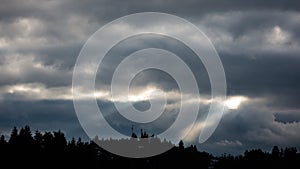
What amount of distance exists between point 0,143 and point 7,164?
54.1 ft

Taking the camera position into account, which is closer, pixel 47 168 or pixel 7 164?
pixel 7 164

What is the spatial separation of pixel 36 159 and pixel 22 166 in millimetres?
9802

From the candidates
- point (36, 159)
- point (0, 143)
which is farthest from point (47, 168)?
point (0, 143)

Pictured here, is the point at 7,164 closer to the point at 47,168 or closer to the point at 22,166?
the point at 22,166

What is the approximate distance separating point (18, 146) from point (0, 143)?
23.4 ft

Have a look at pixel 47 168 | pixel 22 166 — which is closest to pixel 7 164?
pixel 22 166

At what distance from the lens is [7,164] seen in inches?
7249

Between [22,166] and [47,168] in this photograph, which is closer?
[22,166]

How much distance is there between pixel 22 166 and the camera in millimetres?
187000

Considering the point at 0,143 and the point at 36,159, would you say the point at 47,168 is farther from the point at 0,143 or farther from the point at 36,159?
the point at 0,143

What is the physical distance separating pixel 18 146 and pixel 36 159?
294 inches

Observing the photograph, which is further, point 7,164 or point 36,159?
point 36,159

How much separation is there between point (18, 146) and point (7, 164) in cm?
1292

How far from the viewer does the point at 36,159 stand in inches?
7731
